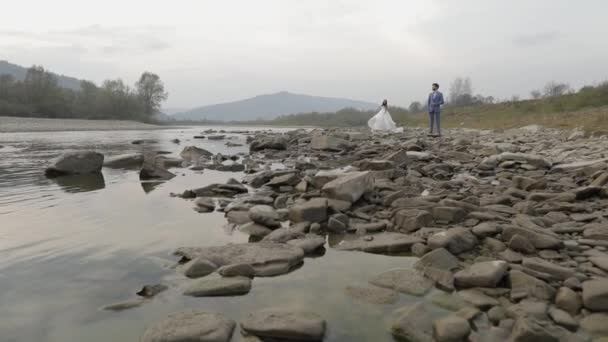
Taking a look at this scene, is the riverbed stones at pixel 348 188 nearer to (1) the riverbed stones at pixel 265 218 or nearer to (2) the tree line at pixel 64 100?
(1) the riverbed stones at pixel 265 218

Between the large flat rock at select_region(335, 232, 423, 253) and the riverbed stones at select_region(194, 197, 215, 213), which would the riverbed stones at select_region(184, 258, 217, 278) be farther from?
the riverbed stones at select_region(194, 197, 215, 213)

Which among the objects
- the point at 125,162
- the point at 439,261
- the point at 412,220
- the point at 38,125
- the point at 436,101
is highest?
the point at 436,101

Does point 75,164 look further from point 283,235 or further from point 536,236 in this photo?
point 536,236

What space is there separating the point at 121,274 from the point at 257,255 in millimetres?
1291

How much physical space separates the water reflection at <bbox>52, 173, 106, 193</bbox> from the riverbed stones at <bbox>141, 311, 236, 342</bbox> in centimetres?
652

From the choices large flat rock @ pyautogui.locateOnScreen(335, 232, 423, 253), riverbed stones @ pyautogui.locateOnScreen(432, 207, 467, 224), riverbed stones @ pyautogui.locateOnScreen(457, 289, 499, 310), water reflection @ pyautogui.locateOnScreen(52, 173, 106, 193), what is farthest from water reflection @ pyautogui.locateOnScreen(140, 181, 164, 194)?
riverbed stones @ pyautogui.locateOnScreen(457, 289, 499, 310)

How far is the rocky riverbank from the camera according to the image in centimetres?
266

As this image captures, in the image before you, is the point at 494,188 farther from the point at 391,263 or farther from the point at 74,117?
the point at 74,117

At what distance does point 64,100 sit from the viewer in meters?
66.6

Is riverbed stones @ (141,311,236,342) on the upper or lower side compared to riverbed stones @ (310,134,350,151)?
lower

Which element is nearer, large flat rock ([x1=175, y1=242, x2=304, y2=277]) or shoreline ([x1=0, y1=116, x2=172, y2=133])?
large flat rock ([x1=175, y1=242, x2=304, y2=277])

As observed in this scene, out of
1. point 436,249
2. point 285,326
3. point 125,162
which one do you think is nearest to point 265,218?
point 436,249

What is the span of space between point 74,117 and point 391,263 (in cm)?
7429

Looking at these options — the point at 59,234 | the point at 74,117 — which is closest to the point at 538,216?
the point at 59,234
